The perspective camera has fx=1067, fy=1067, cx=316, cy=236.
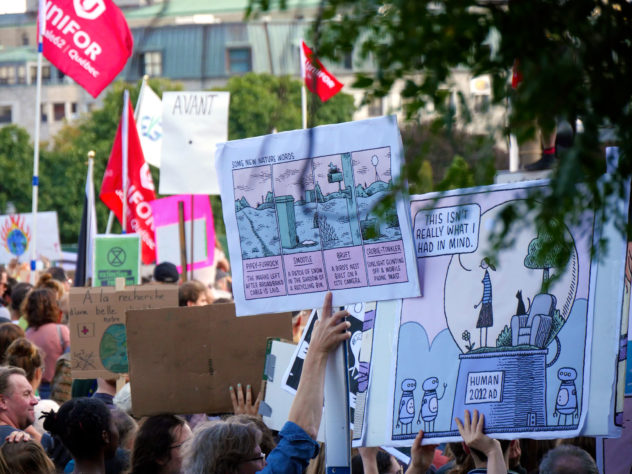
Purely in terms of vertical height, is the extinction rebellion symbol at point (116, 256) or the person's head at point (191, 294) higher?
the extinction rebellion symbol at point (116, 256)

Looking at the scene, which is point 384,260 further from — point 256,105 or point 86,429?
point 256,105

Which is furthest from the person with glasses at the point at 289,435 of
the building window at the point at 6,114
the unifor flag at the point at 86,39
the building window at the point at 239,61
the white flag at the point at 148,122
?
the building window at the point at 6,114

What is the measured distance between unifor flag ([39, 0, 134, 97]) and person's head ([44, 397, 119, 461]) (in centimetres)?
772

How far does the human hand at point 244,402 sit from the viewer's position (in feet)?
14.4

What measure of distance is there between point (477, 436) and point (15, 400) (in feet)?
8.86

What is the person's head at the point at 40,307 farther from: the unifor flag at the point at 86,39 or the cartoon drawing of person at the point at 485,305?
the cartoon drawing of person at the point at 485,305

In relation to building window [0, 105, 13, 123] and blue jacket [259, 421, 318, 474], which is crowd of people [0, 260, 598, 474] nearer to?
blue jacket [259, 421, 318, 474]

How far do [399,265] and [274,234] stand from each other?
42 centimetres

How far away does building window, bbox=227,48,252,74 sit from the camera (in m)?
68.4

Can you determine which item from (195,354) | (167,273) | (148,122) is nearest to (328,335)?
(195,354)

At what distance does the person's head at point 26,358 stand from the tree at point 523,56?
4383mm

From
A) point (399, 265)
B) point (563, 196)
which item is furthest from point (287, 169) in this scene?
point (563, 196)

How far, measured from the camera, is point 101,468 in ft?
13.5

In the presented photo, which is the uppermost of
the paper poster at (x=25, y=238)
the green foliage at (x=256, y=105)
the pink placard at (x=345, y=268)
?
the green foliage at (x=256, y=105)
